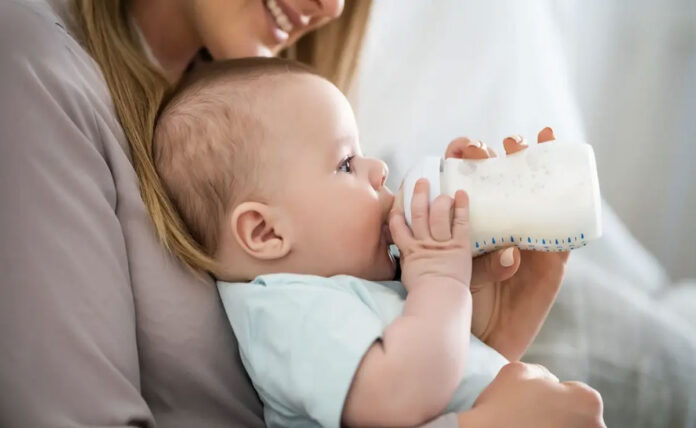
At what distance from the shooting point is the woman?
2.29 ft

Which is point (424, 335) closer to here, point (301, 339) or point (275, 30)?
point (301, 339)

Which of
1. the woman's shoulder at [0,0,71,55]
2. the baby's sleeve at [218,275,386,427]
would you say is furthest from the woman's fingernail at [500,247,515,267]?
the woman's shoulder at [0,0,71,55]

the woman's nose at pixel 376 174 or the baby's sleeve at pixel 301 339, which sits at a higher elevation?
the woman's nose at pixel 376 174

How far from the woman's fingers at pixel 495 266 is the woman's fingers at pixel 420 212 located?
17 centimetres

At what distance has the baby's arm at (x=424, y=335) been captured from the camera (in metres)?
0.74

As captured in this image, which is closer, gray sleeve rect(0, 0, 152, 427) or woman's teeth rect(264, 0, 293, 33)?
gray sleeve rect(0, 0, 152, 427)

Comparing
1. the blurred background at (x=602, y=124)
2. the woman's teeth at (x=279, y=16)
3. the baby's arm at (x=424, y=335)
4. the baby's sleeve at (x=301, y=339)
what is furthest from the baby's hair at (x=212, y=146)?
the blurred background at (x=602, y=124)

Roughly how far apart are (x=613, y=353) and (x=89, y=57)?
97 cm

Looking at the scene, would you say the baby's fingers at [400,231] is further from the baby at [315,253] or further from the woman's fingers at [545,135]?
the woman's fingers at [545,135]

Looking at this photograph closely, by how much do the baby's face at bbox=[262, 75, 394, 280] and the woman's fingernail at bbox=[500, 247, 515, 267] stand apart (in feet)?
0.54

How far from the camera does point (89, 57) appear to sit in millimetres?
914

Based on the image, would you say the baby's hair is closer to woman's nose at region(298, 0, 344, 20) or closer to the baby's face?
the baby's face

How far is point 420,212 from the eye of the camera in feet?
2.70

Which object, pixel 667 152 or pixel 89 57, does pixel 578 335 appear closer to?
pixel 667 152
